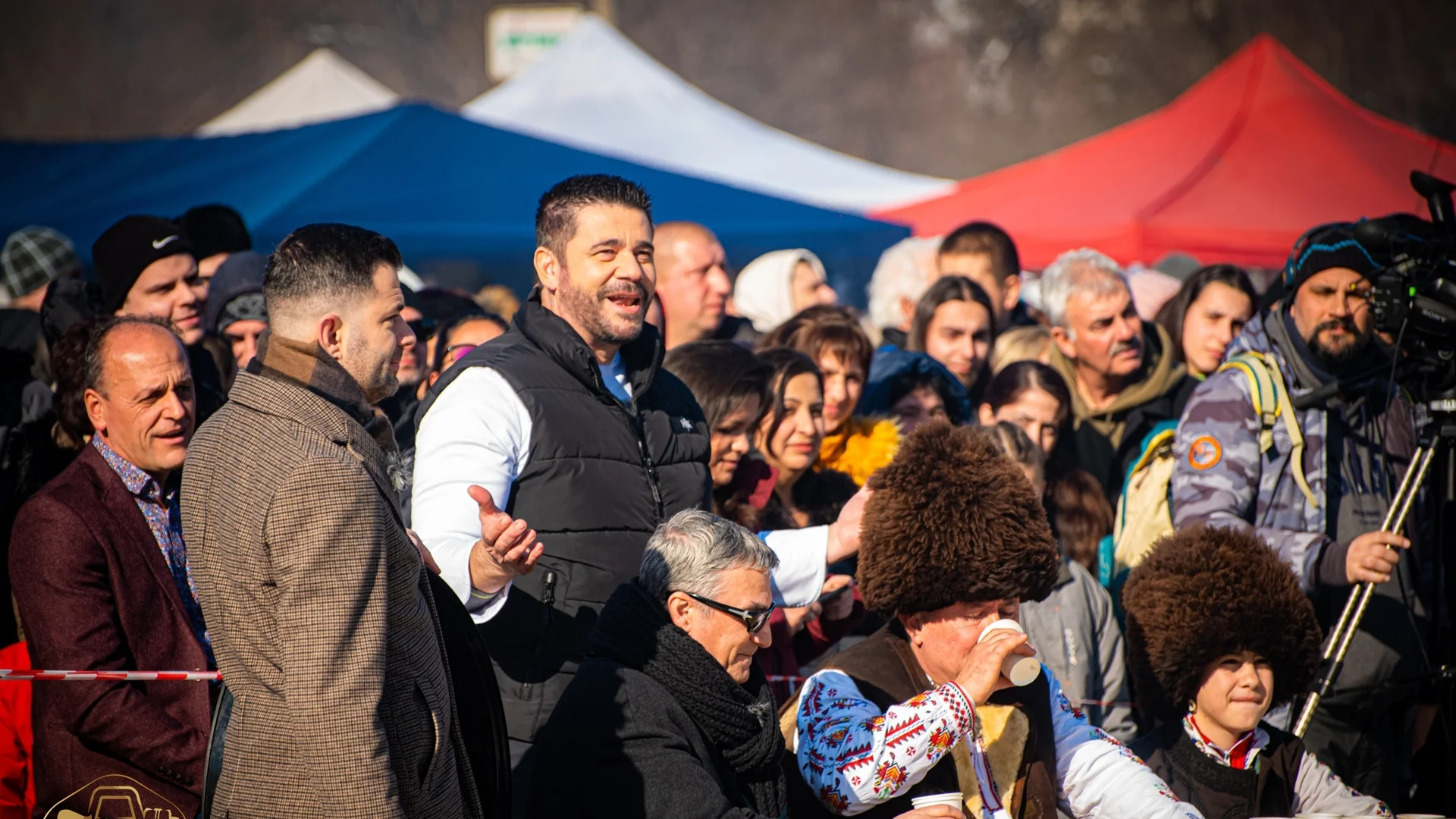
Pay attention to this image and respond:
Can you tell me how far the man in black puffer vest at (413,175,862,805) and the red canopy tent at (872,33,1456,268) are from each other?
6.86 metres

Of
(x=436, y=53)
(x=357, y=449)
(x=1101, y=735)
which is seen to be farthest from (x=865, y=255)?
(x=436, y=53)

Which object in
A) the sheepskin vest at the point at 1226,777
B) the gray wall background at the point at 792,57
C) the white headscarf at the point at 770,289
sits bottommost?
the sheepskin vest at the point at 1226,777

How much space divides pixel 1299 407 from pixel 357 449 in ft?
9.90

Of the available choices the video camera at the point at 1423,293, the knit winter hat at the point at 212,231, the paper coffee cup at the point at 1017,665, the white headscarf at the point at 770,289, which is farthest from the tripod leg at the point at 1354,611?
the knit winter hat at the point at 212,231

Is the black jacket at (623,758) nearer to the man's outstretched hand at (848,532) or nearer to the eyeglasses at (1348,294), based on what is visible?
the man's outstretched hand at (848,532)

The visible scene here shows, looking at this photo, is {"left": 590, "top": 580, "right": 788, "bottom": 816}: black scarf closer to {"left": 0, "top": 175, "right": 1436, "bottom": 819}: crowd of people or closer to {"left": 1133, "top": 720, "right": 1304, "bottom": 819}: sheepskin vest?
{"left": 0, "top": 175, "right": 1436, "bottom": 819}: crowd of people

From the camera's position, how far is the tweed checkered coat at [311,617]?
2.25 metres

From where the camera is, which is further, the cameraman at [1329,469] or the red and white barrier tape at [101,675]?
the cameraman at [1329,469]

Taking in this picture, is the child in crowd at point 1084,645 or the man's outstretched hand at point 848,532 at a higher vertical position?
the man's outstretched hand at point 848,532

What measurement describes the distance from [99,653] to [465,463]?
881 mm

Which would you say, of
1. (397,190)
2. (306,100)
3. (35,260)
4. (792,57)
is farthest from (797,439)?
(792,57)

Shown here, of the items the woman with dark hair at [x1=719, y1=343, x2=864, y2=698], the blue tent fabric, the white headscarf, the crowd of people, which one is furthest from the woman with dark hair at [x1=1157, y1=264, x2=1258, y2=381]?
the blue tent fabric

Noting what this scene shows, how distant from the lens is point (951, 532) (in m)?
3.12

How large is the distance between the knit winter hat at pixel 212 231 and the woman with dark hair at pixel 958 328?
2816mm
